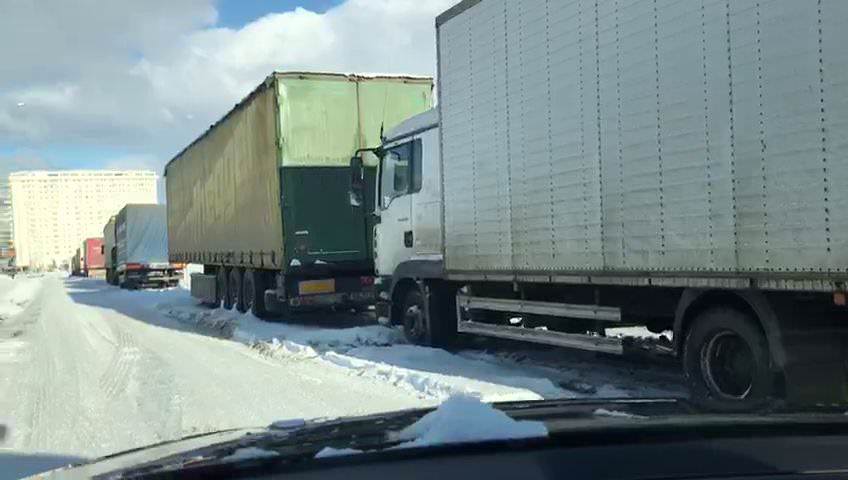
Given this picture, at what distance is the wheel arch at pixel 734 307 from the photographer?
5.72m

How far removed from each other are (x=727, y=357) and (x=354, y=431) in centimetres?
472

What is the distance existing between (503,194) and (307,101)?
6.51 metres

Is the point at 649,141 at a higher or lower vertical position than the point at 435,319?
higher

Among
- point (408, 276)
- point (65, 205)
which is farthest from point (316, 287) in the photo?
point (65, 205)

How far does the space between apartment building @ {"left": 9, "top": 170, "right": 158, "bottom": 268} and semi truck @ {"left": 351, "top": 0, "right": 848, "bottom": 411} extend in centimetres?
13544

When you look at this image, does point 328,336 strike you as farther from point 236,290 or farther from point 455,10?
point 236,290

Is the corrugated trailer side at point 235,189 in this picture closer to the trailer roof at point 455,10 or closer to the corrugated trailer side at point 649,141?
the trailer roof at point 455,10

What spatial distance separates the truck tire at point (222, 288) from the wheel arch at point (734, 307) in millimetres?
13926

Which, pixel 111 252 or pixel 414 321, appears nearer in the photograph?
pixel 414 321

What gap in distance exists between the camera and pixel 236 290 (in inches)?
711

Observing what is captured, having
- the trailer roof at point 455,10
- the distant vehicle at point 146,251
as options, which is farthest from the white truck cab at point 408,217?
the distant vehicle at point 146,251

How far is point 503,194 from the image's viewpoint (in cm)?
877

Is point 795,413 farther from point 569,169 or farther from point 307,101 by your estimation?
point 307,101

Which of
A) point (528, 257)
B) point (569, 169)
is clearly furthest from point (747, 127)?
point (528, 257)
